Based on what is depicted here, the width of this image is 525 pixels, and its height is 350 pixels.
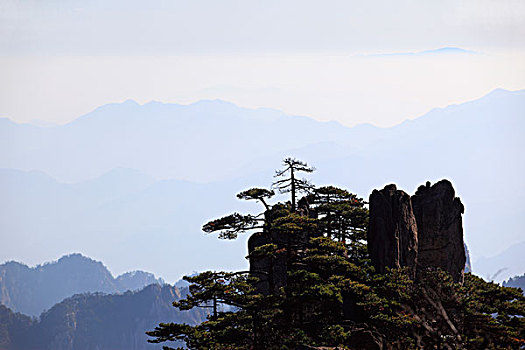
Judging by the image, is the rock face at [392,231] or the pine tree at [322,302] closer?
the pine tree at [322,302]

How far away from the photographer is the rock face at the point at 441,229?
50.1 metres

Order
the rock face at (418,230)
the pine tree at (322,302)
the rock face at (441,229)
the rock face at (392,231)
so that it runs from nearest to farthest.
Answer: the pine tree at (322,302) < the rock face at (392,231) < the rock face at (418,230) < the rock face at (441,229)

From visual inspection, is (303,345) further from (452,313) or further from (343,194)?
(343,194)

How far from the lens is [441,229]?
50.8m

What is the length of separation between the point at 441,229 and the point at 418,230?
1553 millimetres

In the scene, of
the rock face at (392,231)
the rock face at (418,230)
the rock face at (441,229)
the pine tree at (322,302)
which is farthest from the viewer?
the rock face at (441,229)

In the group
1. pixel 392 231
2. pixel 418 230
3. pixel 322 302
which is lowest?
pixel 322 302

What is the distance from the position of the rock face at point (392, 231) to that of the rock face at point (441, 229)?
2482 millimetres

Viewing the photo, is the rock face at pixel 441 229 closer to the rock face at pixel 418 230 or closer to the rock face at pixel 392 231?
the rock face at pixel 418 230

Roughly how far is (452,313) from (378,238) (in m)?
6.44

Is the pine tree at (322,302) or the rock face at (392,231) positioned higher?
the rock face at (392,231)

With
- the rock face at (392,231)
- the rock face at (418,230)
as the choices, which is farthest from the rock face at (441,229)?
the rock face at (392,231)

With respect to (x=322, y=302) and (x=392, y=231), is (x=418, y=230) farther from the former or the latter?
(x=322, y=302)

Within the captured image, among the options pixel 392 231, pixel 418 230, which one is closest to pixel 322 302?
pixel 392 231
